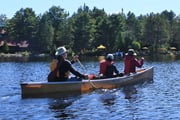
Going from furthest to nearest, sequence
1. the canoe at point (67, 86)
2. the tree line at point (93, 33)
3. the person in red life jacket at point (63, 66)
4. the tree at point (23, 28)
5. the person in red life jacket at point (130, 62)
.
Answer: the tree at point (23, 28), the tree line at point (93, 33), the person in red life jacket at point (130, 62), the person in red life jacket at point (63, 66), the canoe at point (67, 86)

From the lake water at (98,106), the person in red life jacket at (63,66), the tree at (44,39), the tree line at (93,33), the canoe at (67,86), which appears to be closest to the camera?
the lake water at (98,106)

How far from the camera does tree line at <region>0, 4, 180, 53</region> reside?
4094 inches

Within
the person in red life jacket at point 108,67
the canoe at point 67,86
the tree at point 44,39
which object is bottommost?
the canoe at point 67,86

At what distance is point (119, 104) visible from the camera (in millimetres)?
20047

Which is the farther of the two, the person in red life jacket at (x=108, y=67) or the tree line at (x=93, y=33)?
the tree line at (x=93, y=33)

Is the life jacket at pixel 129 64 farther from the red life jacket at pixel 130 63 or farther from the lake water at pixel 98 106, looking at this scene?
the lake water at pixel 98 106

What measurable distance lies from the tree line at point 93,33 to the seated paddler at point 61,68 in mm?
78942

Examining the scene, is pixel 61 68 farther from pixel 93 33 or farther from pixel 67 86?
pixel 93 33

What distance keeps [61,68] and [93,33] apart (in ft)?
278

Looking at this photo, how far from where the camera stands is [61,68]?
72.9 ft

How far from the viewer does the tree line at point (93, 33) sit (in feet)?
341

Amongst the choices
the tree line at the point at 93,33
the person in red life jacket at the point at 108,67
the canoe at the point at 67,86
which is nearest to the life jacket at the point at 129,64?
the canoe at the point at 67,86

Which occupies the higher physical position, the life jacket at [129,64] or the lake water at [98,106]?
the life jacket at [129,64]

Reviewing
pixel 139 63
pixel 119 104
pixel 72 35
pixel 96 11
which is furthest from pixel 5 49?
pixel 119 104
